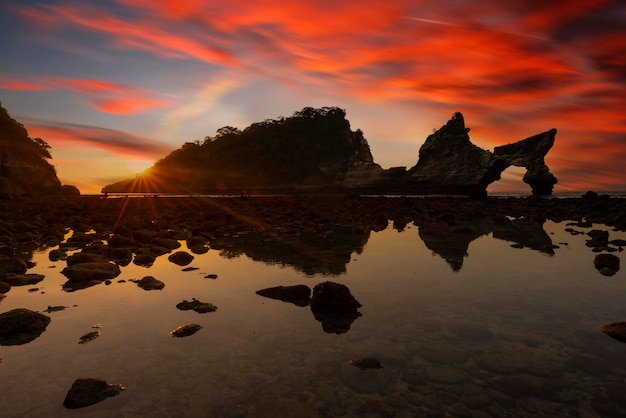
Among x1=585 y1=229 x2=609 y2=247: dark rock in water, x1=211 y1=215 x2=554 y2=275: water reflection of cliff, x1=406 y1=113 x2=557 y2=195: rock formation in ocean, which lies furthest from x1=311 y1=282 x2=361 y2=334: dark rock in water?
x1=406 y1=113 x2=557 y2=195: rock formation in ocean

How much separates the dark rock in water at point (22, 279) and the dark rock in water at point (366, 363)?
270 inches

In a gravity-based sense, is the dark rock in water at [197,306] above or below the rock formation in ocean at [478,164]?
below

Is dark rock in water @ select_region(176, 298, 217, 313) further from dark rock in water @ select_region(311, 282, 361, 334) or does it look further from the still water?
dark rock in water @ select_region(311, 282, 361, 334)

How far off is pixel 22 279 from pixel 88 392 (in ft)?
18.0

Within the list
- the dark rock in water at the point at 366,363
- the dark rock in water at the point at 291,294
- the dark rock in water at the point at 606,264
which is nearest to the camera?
the dark rock in water at the point at 366,363

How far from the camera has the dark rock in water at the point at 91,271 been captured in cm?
754

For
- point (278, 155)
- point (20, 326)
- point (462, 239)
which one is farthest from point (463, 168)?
point (20, 326)

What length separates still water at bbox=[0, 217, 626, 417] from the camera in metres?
3.29

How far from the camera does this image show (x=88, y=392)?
11.0 ft

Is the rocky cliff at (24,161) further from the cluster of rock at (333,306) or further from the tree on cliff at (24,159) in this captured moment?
the cluster of rock at (333,306)

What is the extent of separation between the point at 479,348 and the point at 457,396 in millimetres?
1250

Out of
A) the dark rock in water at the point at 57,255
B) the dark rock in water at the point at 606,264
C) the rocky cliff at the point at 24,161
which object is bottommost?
the dark rock in water at the point at 57,255

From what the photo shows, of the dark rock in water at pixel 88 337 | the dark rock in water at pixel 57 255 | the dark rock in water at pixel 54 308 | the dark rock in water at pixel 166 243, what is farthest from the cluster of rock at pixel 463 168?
the dark rock in water at pixel 88 337

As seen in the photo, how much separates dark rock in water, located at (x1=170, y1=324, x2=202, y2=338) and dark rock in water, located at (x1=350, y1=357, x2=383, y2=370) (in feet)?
7.18
